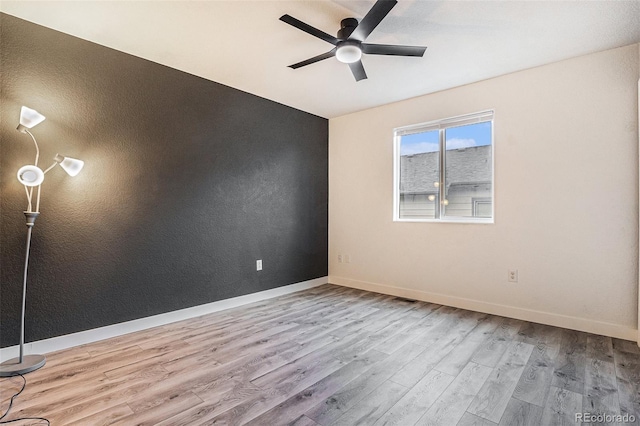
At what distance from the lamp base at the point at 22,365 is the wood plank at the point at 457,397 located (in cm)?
249

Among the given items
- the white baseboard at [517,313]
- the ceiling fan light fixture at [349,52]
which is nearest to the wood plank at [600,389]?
the white baseboard at [517,313]

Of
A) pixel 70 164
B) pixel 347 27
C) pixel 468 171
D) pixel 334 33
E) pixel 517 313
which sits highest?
pixel 334 33

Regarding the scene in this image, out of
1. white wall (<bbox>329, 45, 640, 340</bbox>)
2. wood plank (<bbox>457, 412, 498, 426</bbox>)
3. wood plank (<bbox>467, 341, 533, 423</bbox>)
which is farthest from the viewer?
white wall (<bbox>329, 45, 640, 340</bbox>)

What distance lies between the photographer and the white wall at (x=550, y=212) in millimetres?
2697

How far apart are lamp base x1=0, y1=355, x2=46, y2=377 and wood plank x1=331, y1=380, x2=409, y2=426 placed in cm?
207

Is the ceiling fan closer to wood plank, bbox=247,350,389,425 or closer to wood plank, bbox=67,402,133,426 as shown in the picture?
wood plank, bbox=247,350,389,425

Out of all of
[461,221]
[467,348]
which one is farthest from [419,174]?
[467,348]

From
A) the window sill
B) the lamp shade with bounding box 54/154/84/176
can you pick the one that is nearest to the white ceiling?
the lamp shade with bounding box 54/154/84/176

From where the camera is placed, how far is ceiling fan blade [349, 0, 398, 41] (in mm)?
1841

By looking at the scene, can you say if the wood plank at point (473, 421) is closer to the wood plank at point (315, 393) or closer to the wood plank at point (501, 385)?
the wood plank at point (501, 385)

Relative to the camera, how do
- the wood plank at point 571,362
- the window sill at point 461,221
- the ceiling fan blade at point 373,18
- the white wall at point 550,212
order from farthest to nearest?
the window sill at point 461,221, the white wall at point 550,212, the wood plank at point 571,362, the ceiling fan blade at point 373,18

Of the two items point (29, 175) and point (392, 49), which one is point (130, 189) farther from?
point (392, 49)

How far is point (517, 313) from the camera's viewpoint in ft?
10.5

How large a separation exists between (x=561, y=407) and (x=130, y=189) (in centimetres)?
348
